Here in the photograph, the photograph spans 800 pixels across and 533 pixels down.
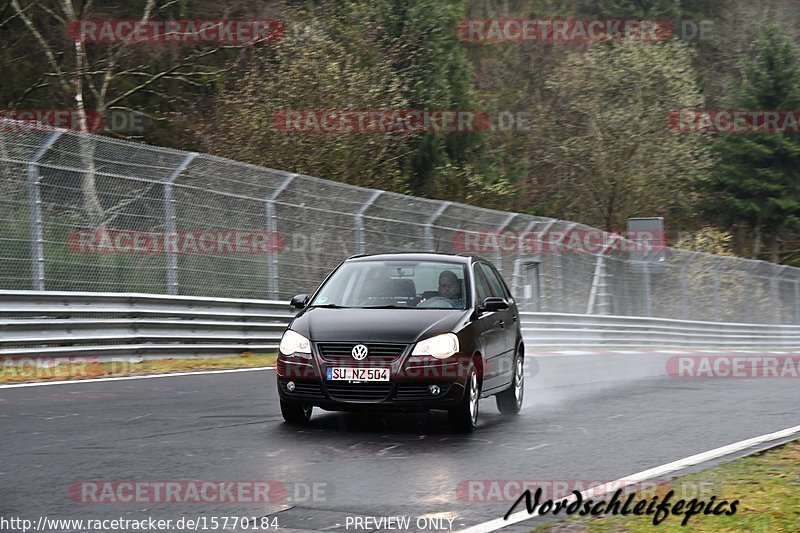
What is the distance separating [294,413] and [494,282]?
2996mm

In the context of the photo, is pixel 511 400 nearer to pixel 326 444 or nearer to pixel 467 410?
pixel 467 410

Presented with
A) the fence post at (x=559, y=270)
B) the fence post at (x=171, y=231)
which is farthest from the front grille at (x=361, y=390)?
the fence post at (x=559, y=270)

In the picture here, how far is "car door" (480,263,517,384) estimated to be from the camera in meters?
11.3

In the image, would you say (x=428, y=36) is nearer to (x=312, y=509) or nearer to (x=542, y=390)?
(x=542, y=390)

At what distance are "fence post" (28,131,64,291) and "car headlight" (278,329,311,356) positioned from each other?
20.3 feet

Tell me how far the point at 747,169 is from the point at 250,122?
107ft

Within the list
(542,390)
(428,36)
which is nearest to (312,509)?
(542,390)

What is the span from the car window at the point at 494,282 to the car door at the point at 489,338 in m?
0.21

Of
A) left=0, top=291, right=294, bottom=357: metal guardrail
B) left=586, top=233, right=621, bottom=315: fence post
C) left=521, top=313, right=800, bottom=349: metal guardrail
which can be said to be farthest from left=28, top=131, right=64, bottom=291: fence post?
left=586, top=233, right=621, bottom=315: fence post

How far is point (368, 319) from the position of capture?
9.91 meters

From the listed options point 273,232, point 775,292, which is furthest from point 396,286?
point 775,292

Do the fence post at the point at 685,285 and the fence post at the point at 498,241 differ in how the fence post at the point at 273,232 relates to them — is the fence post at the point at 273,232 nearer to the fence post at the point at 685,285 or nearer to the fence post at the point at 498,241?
the fence post at the point at 498,241

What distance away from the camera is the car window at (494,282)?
11935 millimetres

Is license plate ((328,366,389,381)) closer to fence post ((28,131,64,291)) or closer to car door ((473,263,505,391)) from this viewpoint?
car door ((473,263,505,391))
